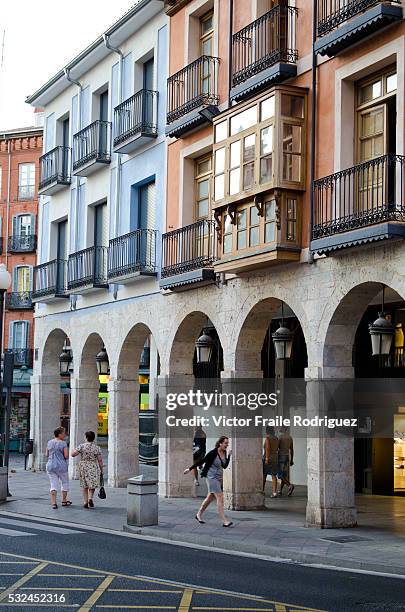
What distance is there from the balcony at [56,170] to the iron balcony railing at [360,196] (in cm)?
1325

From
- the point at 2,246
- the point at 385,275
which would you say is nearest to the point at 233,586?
the point at 385,275

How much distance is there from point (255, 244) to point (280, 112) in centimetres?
232

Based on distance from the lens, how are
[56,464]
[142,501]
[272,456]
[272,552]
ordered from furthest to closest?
[272,456] → [56,464] → [142,501] → [272,552]

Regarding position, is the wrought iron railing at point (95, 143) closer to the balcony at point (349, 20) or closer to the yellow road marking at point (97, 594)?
the balcony at point (349, 20)

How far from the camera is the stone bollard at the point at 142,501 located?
1672cm

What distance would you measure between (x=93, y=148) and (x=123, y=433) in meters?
7.38

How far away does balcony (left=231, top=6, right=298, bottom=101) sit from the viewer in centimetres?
1805

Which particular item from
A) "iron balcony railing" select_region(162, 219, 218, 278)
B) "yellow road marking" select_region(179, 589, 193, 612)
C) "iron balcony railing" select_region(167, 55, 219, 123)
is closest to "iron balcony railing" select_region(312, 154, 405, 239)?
"iron balcony railing" select_region(162, 219, 218, 278)

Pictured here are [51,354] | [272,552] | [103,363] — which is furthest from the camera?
[51,354]

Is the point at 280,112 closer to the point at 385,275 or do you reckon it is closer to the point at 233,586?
the point at 385,275

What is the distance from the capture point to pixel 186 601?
33.1 ft

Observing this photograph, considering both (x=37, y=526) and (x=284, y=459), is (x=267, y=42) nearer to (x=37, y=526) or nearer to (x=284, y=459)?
(x=37, y=526)

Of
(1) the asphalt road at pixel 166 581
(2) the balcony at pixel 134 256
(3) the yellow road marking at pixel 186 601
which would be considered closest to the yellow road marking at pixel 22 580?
(1) the asphalt road at pixel 166 581

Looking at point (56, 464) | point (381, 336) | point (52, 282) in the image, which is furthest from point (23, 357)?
point (381, 336)
